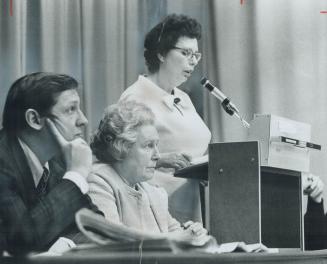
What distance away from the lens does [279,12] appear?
142 inches

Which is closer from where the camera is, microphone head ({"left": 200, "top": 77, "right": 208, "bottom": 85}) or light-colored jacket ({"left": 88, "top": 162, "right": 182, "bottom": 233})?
light-colored jacket ({"left": 88, "top": 162, "right": 182, "bottom": 233})

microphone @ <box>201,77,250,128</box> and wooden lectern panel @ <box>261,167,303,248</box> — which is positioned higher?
microphone @ <box>201,77,250,128</box>

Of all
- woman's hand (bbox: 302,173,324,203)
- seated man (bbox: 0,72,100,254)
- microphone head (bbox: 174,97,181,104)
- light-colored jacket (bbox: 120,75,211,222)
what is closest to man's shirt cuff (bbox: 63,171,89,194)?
seated man (bbox: 0,72,100,254)

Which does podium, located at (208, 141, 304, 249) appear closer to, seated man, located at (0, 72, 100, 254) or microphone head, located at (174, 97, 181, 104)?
microphone head, located at (174, 97, 181, 104)

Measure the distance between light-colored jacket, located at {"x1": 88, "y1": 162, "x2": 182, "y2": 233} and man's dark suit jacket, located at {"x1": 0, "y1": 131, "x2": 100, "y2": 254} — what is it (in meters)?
0.10

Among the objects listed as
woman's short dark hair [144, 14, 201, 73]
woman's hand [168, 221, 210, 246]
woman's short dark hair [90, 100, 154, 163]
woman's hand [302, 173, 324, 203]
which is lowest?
woman's hand [168, 221, 210, 246]

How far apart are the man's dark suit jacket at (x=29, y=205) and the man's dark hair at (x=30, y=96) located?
0.07 m

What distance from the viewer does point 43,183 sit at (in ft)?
9.33

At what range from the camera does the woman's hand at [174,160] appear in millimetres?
3162

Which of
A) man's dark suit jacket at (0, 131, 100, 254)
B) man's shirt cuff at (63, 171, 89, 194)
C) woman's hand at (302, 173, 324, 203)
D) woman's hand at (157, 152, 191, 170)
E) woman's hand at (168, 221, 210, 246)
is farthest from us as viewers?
woman's hand at (302, 173, 324, 203)

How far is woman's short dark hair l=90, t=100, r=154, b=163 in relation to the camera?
2982 millimetres

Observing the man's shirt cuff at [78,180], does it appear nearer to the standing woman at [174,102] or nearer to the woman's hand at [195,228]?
the standing woman at [174,102]

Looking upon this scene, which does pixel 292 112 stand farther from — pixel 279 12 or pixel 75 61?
pixel 75 61

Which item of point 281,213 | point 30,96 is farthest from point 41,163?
point 281,213
